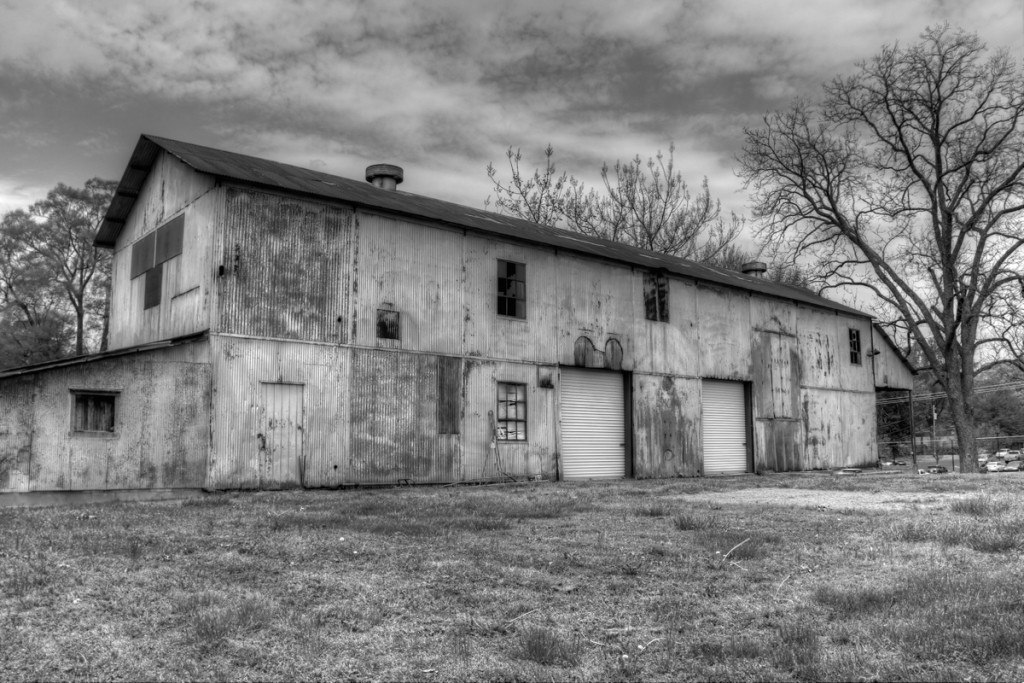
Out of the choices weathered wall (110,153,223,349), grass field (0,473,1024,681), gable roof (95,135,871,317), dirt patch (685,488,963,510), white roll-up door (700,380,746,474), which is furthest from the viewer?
white roll-up door (700,380,746,474)

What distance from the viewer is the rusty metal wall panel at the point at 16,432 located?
1284 cm

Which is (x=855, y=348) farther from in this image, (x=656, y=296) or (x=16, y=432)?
(x=16, y=432)

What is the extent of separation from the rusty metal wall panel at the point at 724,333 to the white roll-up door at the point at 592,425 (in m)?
3.66

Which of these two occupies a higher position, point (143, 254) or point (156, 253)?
point (143, 254)

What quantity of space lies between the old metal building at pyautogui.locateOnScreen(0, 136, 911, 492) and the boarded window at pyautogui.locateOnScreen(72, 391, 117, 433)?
0.10ft

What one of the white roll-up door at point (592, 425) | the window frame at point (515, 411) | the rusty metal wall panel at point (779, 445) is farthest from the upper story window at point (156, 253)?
the rusty metal wall panel at point (779, 445)

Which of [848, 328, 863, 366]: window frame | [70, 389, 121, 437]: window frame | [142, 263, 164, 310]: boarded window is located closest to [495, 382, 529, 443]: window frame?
[142, 263, 164, 310]: boarded window

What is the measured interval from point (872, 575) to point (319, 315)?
1140 centimetres

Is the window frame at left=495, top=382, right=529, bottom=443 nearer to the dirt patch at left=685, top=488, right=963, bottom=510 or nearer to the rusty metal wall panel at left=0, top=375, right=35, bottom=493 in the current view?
the dirt patch at left=685, top=488, right=963, bottom=510

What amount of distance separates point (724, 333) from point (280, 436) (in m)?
14.4

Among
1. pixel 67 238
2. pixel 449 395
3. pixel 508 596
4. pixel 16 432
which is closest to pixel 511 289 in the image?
pixel 449 395

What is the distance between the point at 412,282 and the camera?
17156 mm

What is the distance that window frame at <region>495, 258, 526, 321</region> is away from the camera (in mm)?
18828

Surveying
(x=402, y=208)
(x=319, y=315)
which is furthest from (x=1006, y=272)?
(x=319, y=315)
